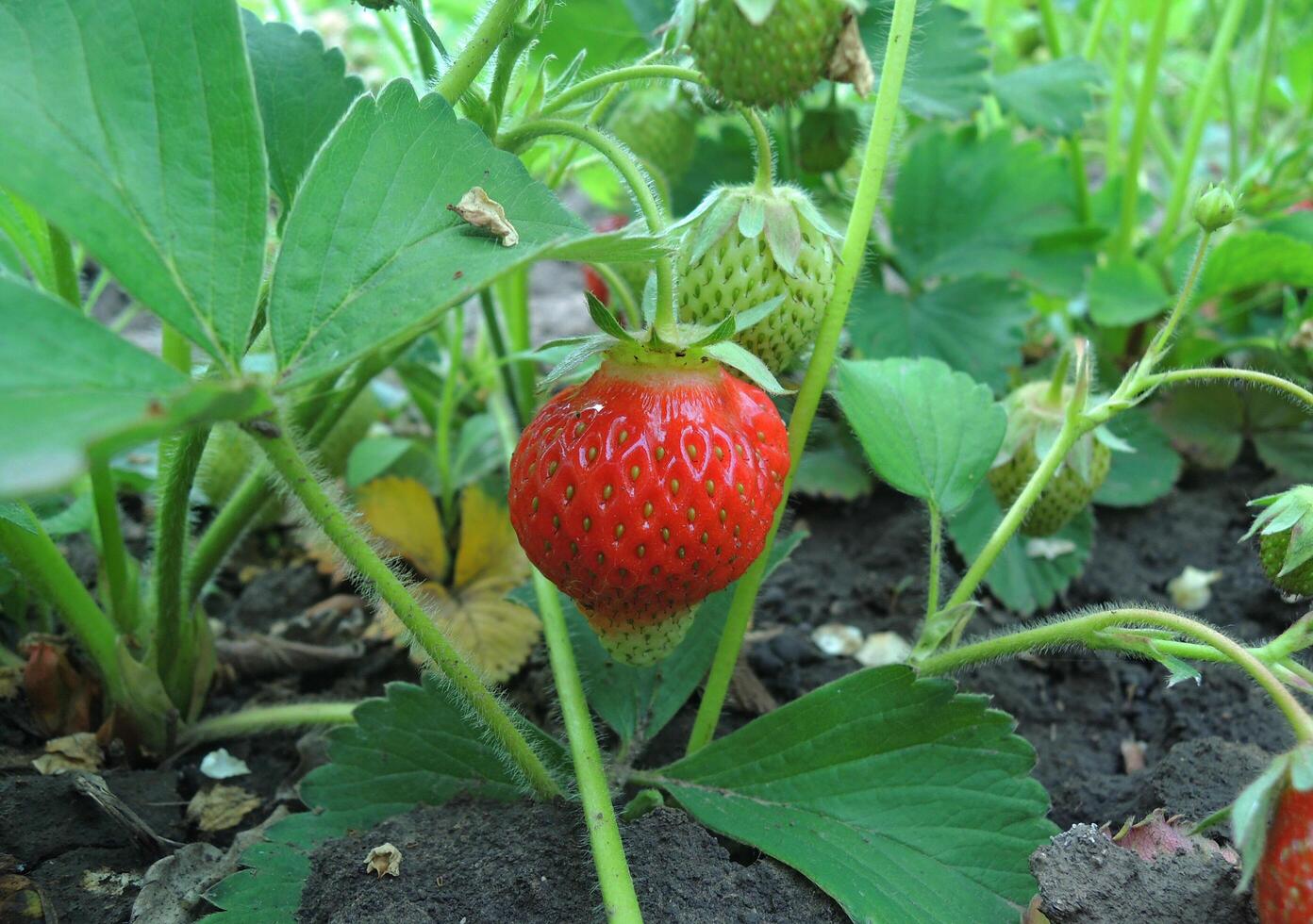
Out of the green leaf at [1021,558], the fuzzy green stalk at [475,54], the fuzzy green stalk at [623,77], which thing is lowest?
the green leaf at [1021,558]

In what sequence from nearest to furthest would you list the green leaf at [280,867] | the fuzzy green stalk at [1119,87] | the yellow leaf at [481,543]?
the green leaf at [280,867] < the yellow leaf at [481,543] < the fuzzy green stalk at [1119,87]

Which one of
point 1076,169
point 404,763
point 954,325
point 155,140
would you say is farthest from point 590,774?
point 1076,169

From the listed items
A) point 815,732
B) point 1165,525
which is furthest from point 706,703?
point 1165,525

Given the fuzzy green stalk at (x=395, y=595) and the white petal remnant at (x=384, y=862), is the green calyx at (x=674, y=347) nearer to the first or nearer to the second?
the fuzzy green stalk at (x=395, y=595)

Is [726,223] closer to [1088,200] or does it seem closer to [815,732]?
[815,732]

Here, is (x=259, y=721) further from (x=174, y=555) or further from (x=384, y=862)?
(x=384, y=862)

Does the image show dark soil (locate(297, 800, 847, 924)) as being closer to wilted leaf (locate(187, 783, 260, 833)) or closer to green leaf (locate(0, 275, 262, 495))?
wilted leaf (locate(187, 783, 260, 833))

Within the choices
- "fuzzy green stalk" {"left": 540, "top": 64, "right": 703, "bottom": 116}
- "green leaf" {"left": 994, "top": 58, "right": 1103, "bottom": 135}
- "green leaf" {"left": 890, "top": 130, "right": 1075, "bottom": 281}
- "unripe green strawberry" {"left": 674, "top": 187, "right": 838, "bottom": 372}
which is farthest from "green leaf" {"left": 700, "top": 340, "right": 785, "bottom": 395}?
"green leaf" {"left": 994, "top": 58, "right": 1103, "bottom": 135}

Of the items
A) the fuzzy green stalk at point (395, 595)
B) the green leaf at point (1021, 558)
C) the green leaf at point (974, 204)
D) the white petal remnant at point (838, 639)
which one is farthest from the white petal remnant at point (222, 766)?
the green leaf at point (974, 204)
